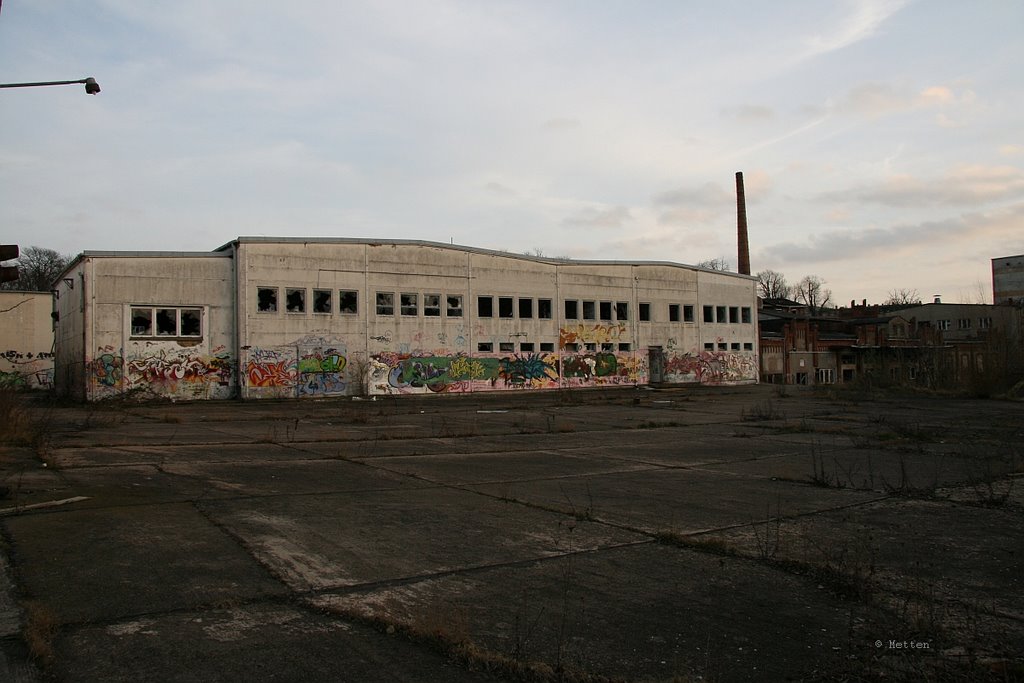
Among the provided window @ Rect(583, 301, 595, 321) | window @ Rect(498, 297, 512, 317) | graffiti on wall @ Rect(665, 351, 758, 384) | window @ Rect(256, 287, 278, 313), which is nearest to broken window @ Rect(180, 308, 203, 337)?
window @ Rect(256, 287, 278, 313)

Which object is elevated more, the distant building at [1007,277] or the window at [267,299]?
the distant building at [1007,277]

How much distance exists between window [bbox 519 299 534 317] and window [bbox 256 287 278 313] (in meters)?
12.7

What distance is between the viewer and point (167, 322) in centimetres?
3038

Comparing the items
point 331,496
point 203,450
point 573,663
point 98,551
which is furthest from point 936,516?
point 203,450

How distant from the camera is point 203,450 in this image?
12.6m

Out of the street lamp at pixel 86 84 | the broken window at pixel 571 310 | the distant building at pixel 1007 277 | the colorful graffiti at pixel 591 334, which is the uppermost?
the distant building at pixel 1007 277

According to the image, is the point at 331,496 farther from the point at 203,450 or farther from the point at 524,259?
the point at 524,259

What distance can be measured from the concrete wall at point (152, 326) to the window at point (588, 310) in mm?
18845

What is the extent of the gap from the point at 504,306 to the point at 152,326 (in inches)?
657

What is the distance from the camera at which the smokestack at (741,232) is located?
62.9 meters

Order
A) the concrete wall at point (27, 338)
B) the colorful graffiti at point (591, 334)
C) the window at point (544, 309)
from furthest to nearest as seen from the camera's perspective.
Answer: the concrete wall at point (27, 338) → the colorful graffiti at point (591, 334) → the window at point (544, 309)

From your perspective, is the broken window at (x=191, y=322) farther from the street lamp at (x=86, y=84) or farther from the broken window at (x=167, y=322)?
the street lamp at (x=86, y=84)

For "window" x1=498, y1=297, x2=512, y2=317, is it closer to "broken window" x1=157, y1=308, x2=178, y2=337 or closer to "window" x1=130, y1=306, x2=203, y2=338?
"window" x1=130, y1=306, x2=203, y2=338

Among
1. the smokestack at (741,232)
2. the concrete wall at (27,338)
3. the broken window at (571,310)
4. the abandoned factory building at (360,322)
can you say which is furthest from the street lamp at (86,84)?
the smokestack at (741,232)
